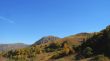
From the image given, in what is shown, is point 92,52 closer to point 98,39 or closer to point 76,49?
point 98,39

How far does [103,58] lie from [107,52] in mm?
5368

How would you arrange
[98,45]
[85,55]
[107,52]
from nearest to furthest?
[107,52] < [85,55] < [98,45]

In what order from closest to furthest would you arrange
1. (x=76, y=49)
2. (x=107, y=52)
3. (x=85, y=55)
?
(x=107, y=52) → (x=85, y=55) → (x=76, y=49)

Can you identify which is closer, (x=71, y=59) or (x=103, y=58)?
(x=103, y=58)

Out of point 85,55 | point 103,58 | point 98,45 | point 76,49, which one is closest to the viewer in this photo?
point 103,58

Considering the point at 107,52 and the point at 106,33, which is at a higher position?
the point at 106,33

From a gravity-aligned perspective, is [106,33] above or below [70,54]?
above

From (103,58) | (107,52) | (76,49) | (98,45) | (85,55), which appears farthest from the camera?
(76,49)

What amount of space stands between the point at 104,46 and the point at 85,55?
191 inches

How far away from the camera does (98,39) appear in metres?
64.9

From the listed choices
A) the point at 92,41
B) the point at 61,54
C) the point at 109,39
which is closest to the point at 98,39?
the point at 92,41

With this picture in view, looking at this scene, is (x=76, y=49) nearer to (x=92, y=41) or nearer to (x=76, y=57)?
(x=92, y=41)

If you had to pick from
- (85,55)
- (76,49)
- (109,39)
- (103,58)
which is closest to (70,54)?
(76,49)

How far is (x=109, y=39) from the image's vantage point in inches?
2301
